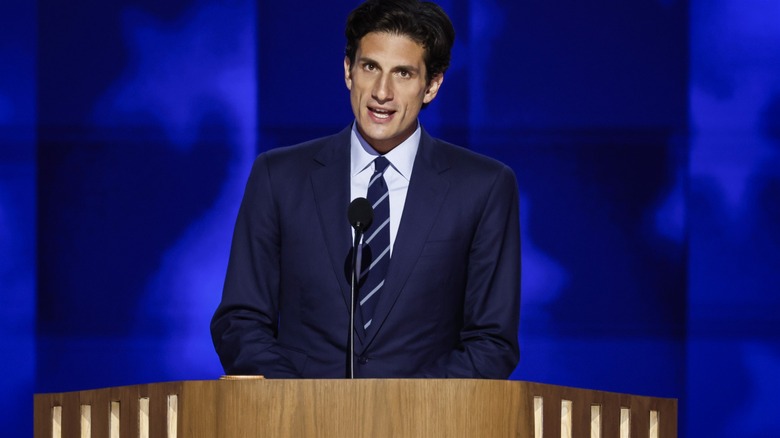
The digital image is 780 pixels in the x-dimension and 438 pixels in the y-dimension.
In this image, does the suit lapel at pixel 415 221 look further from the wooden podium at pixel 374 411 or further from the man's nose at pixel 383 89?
the wooden podium at pixel 374 411

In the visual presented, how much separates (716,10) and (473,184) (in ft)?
5.33

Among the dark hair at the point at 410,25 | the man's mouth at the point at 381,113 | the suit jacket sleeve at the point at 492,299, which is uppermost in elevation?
the dark hair at the point at 410,25

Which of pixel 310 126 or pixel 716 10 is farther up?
pixel 716 10

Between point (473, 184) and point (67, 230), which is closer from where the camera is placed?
point (473, 184)

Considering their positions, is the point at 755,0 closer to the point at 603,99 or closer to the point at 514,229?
the point at 603,99

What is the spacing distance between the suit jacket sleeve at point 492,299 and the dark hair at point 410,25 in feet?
1.01

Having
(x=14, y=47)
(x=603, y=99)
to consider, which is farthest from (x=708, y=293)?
(x=14, y=47)

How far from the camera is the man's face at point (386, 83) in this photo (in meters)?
2.55

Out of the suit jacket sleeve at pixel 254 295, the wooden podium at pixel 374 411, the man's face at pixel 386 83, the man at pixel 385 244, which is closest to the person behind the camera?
the wooden podium at pixel 374 411

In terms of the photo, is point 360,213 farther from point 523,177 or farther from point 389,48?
point 523,177

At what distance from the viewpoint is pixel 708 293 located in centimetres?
378

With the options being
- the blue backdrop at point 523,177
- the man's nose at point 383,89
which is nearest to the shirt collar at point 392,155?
the man's nose at point 383,89

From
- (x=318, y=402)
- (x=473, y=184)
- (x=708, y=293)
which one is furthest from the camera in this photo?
(x=708, y=293)

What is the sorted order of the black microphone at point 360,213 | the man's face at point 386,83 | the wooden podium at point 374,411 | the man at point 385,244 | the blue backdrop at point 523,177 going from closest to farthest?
the wooden podium at point 374,411
the black microphone at point 360,213
the man at point 385,244
the man's face at point 386,83
the blue backdrop at point 523,177
